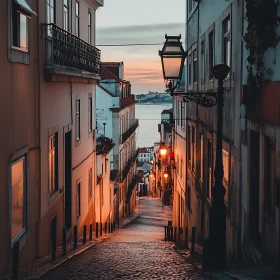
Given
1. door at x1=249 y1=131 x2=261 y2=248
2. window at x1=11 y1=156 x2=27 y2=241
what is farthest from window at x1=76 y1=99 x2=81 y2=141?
door at x1=249 y1=131 x2=261 y2=248

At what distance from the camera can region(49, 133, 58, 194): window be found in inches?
516

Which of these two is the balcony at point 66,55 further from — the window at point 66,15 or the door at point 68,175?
the door at point 68,175

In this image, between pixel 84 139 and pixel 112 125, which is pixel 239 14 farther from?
pixel 112 125

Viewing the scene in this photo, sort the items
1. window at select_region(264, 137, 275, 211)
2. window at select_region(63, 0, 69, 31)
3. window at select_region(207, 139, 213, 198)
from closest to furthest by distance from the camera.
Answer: window at select_region(264, 137, 275, 211) → window at select_region(63, 0, 69, 31) → window at select_region(207, 139, 213, 198)

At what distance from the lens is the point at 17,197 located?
9.60m

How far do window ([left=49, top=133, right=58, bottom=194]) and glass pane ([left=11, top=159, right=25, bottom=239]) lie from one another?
2979 millimetres

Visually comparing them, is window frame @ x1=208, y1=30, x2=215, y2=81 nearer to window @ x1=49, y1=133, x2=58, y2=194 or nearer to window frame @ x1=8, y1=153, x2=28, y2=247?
window @ x1=49, y1=133, x2=58, y2=194

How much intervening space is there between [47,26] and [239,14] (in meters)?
4.22

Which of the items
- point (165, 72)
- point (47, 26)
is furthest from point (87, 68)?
point (165, 72)

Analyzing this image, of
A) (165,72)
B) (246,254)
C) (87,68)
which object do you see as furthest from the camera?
(87,68)

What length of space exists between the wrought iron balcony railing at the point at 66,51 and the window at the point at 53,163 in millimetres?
1821

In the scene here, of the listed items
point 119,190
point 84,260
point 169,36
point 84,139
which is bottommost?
point 119,190

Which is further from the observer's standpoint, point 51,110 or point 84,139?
point 84,139

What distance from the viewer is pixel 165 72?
9.06 metres
